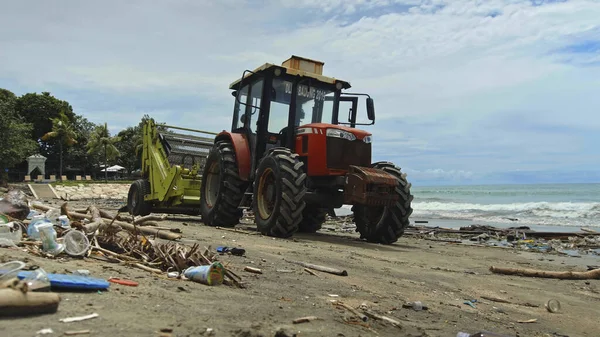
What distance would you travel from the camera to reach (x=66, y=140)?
5303 cm

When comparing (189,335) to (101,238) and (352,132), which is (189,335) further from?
(352,132)

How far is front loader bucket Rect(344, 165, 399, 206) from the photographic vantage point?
7855mm

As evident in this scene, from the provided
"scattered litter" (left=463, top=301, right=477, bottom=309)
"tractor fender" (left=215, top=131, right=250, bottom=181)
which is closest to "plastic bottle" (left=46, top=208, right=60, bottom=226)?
"tractor fender" (left=215, top=131, right=250, bottom=181)

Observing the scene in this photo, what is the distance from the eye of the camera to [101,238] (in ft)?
18.4

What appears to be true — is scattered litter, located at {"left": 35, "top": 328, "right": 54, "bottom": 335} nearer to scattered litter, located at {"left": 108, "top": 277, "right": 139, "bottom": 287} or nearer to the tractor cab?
scattered litter, located at {"left": 108, "top": 277, "right": 139, "bottom": 287}

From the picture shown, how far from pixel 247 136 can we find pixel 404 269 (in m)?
5.01

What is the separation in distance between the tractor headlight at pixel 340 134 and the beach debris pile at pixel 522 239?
15.6 feet

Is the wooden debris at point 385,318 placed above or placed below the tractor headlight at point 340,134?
below

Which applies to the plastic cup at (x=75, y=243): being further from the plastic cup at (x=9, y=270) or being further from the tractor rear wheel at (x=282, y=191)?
the tractor rear wheel at (x=282, y=191)

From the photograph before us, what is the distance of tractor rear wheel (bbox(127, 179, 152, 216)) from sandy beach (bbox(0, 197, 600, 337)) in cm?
613

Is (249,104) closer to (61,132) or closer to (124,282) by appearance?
(124,282)

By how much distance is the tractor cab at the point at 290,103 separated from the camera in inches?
372

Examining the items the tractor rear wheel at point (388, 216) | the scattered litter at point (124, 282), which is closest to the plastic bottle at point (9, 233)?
the scattered litter at point (124, 282)

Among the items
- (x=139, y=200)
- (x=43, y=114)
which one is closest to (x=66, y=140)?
(x=43, y=114)
